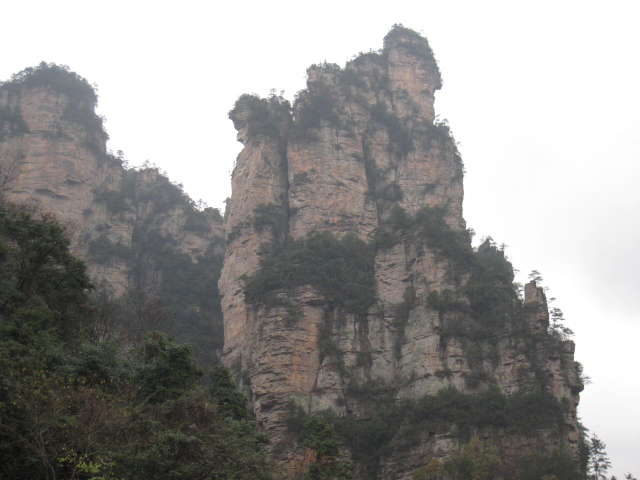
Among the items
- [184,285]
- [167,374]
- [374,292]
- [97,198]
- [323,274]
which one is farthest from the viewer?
[97,198]

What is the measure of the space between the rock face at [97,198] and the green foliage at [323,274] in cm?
975

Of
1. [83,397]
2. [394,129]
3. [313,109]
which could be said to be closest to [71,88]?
[313,109]

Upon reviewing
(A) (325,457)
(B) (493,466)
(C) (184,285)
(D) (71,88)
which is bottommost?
(A) (325,457)

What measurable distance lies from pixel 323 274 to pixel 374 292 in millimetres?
3382

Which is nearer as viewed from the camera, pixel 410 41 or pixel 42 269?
pixel 42 269

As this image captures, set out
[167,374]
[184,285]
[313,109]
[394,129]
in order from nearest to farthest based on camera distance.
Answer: [167,374]
[313,109]
[394,129]
[184,285]

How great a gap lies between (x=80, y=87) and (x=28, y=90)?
4092 millimetres

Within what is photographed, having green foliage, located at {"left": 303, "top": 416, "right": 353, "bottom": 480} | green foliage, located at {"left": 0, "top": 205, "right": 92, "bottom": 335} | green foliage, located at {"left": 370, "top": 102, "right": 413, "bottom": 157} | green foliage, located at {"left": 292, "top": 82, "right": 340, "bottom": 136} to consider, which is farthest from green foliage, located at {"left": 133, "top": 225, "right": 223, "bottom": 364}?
green foliage, located at {"left": 0, "top": 205, "right": 92, "bottom": 335}

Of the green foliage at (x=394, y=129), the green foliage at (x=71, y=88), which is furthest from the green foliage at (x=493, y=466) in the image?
the green foliage at (x=71, y=88)

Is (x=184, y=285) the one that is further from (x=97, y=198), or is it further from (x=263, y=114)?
(x=263, y=114)

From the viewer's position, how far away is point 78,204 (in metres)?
63.4

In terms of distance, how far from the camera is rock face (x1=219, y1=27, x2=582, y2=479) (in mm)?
44312

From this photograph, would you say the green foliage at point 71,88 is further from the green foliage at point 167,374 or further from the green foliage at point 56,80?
the green foliage at point 167,374

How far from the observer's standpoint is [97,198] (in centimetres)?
6488
